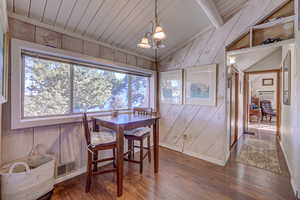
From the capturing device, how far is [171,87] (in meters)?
3.36

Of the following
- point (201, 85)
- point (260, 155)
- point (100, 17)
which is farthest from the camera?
point (260, 155)

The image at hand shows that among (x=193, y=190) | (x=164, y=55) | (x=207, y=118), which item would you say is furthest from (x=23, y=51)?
(x=207, y=118)

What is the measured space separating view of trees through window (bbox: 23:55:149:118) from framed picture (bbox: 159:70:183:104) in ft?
2.73

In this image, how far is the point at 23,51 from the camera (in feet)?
5.74

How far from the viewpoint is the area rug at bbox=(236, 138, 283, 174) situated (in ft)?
8.48

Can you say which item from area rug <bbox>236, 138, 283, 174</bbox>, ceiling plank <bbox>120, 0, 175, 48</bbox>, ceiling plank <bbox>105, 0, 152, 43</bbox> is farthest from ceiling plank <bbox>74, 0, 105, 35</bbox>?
area rug <bbox>236, 138, 283, 174</bbox>

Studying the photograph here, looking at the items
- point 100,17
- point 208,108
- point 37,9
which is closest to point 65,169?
point 37,9

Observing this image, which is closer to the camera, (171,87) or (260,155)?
(260,155)

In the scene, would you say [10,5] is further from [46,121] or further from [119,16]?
[46,121]

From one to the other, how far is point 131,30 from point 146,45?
2.81 ft

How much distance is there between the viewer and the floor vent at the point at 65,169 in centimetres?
203

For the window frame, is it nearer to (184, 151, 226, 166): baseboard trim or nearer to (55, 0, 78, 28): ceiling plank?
(55, 0, 78, 28): ceiling plank

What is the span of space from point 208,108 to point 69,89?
2.52 m

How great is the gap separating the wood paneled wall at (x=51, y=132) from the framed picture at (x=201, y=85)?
5.46 feet
